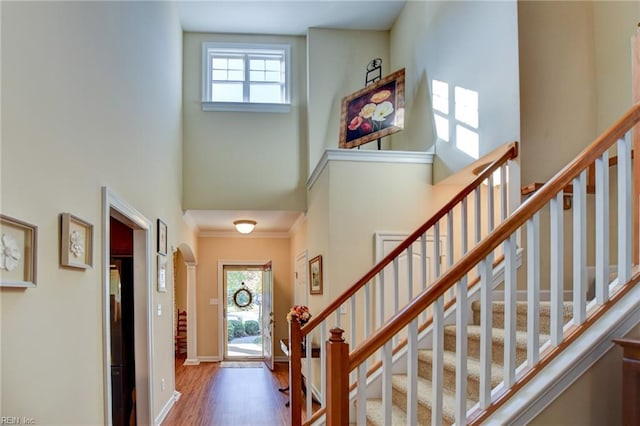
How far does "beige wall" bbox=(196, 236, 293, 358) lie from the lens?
928 centimetres

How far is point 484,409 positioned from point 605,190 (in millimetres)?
1020

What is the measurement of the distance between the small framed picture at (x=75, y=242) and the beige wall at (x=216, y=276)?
6675mm

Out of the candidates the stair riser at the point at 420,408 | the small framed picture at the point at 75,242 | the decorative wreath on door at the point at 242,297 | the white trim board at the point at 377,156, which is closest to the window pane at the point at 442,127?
the white trim board at the point at 377,156

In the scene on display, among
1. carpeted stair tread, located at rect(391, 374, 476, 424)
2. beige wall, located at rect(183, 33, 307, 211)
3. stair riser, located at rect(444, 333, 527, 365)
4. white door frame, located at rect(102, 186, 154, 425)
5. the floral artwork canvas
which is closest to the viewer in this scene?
carpeted stair tread, located at rect(391, 374, 476, 424)

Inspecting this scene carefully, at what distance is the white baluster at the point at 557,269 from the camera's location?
2.08 metres

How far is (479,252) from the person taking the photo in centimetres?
202

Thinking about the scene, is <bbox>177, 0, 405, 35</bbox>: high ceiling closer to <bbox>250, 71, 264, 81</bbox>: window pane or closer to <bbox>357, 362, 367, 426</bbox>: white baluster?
<bbox>250, 71, 264, 81</bbox>: window pane

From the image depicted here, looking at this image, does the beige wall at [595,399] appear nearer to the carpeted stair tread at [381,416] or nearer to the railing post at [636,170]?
the railing post at [636,170]

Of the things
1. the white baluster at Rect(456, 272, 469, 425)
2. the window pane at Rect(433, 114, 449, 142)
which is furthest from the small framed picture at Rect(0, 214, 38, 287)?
the window pane at Rect(433, 114, 449, 142)

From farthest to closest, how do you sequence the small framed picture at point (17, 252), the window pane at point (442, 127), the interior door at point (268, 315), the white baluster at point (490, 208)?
the interior door at point (268, 315) < the window pane at point (442, 127) < the white baluster at point (490, 208) < the small framed picture at point (17, 252)

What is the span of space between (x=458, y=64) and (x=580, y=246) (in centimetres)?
298

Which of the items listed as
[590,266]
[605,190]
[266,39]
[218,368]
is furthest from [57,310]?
[218,368]

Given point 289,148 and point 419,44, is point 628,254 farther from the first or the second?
point 289,148

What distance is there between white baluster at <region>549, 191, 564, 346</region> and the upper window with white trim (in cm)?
537
